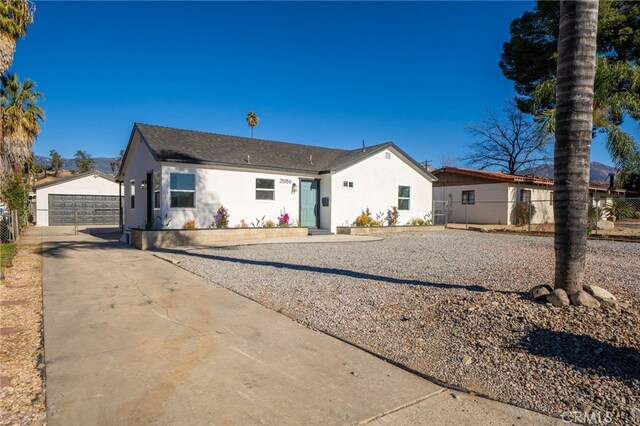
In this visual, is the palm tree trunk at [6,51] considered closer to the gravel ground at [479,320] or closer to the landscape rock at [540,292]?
the gravel ground at [479,320]

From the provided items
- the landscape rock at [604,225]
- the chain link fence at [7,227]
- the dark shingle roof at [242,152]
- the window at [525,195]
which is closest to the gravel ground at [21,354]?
the dark shingle roof at [242,152]

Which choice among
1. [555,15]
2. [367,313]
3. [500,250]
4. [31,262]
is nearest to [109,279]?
[31,262]

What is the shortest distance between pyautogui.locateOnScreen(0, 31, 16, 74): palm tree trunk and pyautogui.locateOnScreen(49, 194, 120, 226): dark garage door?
21803mm

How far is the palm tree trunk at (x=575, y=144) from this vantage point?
14.5 feet

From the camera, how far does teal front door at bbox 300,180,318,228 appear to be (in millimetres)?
16875

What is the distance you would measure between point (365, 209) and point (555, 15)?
15219 millimetres

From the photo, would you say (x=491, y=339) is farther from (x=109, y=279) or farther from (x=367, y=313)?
(x=109, y=279)

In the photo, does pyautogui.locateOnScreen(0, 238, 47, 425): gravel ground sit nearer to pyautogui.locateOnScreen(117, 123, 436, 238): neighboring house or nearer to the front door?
pyautogui.locateOnScreen(117, 123, 436, 238): neighboring house

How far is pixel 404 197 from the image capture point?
63.4 ft

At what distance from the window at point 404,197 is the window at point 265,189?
6994 mm

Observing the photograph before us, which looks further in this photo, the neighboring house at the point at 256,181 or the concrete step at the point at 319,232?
the concrete step at the point at 319,232

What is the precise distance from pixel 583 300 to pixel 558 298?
25cm

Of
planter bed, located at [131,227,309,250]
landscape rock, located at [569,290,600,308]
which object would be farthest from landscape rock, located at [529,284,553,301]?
planter bed, located at [131,227,309,250]

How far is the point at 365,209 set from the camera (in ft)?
58.3
